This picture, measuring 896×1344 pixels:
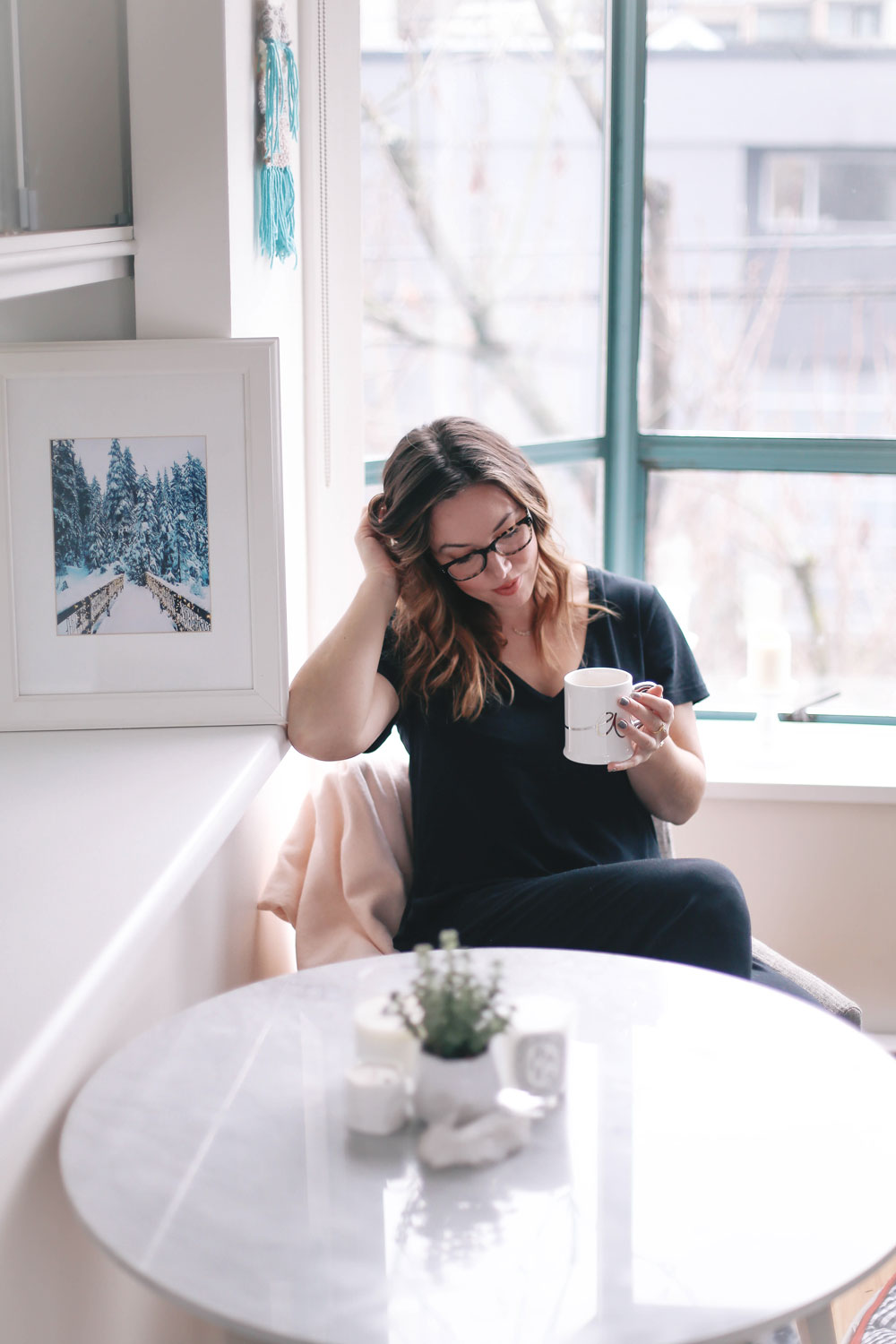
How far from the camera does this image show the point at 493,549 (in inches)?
65.6

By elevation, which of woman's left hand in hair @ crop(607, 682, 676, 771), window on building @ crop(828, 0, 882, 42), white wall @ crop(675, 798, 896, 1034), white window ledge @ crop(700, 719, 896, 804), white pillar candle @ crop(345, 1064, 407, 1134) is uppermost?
window on building @ crop(828, 0, 882, 42)

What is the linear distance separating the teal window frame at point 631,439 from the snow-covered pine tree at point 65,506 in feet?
4.36

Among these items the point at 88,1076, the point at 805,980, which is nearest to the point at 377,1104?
the point at 88,1076

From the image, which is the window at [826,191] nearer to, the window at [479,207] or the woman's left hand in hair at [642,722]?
the window at [479,207]

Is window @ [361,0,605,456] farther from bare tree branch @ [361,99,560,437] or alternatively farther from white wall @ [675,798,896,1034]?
white wall @ [675,798,896,1034]

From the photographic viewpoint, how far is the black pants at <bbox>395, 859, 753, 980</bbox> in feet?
5.22

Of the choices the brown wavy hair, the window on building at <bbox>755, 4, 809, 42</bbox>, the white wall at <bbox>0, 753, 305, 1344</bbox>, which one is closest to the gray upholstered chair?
the brown wavy hair

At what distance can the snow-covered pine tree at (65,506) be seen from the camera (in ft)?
4.83

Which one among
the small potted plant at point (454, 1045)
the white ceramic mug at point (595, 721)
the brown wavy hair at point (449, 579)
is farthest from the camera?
the brown wavy hair at point (449, 579)

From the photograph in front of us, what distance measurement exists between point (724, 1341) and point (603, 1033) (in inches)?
14.8

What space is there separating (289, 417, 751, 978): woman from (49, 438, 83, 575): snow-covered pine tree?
0.32 m

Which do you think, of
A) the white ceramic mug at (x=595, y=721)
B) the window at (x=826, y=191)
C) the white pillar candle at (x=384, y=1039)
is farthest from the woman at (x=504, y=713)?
the window at (x=826, y=191)

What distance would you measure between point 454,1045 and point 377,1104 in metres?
0.09

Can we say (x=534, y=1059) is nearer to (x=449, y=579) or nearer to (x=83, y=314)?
(x=449, y=579)
